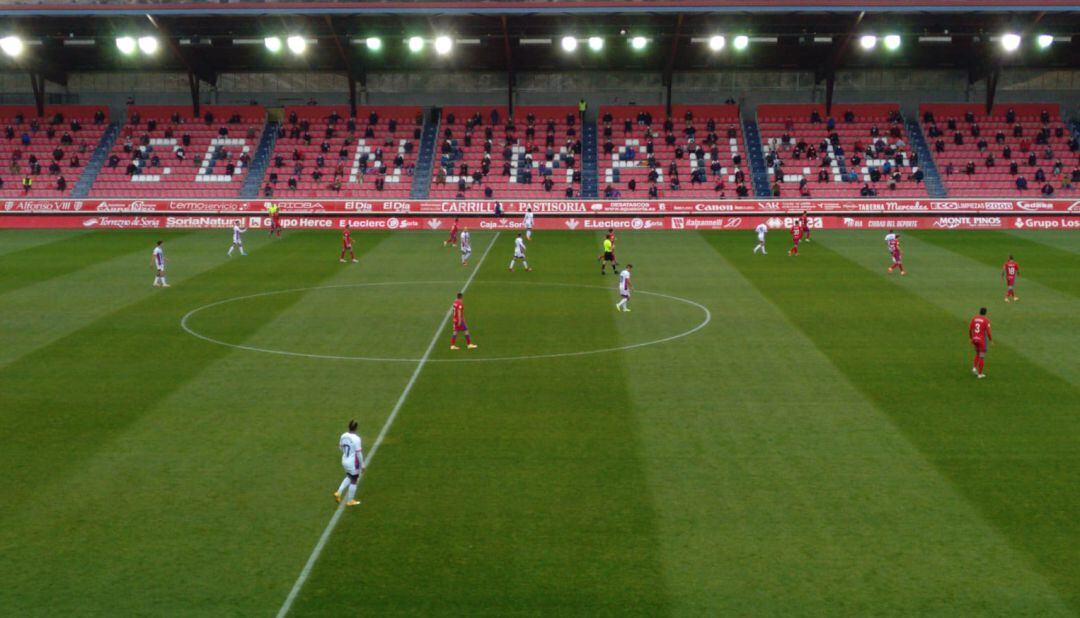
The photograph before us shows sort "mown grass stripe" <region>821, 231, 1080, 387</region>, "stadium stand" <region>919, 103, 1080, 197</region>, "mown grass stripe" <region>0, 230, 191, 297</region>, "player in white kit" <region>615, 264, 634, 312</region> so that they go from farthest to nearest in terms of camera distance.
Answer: "stadium stand" <region>919, 103, 1080, 197</region>
"mown grass stripe" <region>0, 230, 191, 297</region>
"player in white kit" <region>615, 264, 634, 312</region>
"mown grass stripe" <region>821, 231, 1080, 387</region>

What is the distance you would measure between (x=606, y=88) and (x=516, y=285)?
3908 cm

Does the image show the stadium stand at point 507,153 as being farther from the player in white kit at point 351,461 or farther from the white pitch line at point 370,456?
the player in white kit at point 351,461

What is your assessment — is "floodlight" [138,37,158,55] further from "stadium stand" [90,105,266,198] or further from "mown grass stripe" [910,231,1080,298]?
"mown grass stripe" [910,231,1080,298]

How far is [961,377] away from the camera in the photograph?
74.2ft

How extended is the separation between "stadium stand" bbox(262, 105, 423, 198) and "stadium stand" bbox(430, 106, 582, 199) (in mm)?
2257

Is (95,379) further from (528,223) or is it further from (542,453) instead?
(528,223)

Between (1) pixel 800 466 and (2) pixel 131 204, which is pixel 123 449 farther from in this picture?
(2) pixel 131 204

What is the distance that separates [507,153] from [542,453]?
5117 centimetres

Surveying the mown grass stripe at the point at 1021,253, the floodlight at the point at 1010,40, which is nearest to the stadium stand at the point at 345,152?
the mown grass stripe at the point at 1021,253

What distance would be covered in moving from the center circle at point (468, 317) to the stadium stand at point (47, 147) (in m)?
36.5

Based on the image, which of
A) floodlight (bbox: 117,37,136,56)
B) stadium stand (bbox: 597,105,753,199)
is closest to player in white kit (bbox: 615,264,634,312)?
stadium stand (bbox: 597,105,753,199)

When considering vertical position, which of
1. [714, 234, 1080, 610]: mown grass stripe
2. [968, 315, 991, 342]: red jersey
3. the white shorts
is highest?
[968, 315, 991, 342]: red jersey

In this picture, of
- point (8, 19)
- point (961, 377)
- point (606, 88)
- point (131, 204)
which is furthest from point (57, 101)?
point (961, 377)

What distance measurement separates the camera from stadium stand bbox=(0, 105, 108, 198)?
6309 cm
